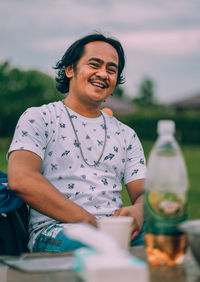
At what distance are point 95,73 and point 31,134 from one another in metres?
0.56

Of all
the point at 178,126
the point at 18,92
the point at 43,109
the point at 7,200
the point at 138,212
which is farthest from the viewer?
the point at 178,126

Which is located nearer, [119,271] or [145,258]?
[119,271]

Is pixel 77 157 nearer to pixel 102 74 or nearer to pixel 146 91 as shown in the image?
pixel 102 74

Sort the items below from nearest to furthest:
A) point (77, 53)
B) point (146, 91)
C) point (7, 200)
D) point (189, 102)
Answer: point (7, 200) < point (77, 53) < point (189, 102) < point (146, 91)

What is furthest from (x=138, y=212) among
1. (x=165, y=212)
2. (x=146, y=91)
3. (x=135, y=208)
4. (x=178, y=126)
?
(x=146, y=91)

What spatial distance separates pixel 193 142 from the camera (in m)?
31.3

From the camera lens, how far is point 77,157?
2.42 metres

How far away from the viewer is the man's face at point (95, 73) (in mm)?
2627

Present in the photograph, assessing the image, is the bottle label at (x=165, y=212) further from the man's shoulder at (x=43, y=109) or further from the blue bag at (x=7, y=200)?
the man's shoulder at (x=43, y=109)

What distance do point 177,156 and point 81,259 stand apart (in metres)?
0.56

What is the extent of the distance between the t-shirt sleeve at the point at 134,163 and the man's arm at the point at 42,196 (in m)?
0.51

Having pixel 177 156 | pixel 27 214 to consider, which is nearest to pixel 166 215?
pixel 177 156

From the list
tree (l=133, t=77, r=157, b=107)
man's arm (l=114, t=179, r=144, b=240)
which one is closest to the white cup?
man's arm (l=114, t=179, r=144, b=240)

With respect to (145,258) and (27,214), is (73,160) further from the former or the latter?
(145,258)
